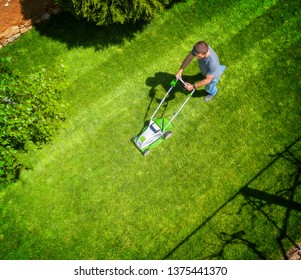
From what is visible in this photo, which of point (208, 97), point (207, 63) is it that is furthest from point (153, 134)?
point (207, 63)

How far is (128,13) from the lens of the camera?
8.06 metres

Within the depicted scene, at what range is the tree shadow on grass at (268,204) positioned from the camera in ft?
24.1

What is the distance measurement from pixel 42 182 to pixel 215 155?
15.3ft

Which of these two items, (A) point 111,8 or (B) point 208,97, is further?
(B) point 208,97

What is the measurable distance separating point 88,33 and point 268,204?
6.98 meters

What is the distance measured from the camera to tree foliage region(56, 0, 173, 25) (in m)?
7.71

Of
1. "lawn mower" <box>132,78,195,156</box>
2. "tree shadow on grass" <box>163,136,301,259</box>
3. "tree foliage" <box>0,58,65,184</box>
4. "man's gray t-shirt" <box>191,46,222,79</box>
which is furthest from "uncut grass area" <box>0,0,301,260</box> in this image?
"tree foliage" <box>0,58,65,184</box>

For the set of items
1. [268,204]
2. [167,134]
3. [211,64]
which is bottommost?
[268,204]

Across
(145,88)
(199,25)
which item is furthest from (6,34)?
(199,25)

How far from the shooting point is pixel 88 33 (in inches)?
362

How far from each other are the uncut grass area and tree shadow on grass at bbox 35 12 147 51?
34 millimetres

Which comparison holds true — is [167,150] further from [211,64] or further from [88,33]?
[88,33]

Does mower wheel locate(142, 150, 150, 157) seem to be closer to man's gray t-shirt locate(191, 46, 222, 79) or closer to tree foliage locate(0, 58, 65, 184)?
tree foliage locate(0, 58, 65, 184)
